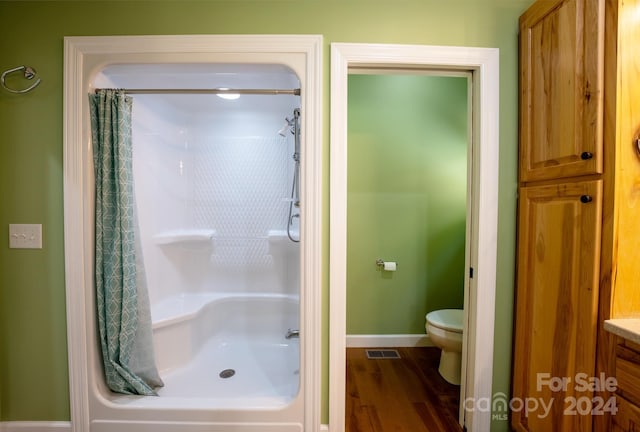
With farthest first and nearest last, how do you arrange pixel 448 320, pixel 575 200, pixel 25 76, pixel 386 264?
1. pixel 386 264
2. pixel 448 320
3. pixel 25 76
4. pixel 575 200

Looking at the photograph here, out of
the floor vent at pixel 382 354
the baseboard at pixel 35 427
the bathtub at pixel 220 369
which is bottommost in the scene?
the floor vent at pixel 382 354

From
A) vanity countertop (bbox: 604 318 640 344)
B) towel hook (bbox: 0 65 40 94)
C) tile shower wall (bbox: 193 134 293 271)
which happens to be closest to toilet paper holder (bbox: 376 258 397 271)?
tile shower wall (bbox: 193 134 293 271)

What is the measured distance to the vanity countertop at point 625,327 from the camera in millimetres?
809

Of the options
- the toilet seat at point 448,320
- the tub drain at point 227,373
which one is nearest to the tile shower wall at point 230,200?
the tub drain at point 227,373

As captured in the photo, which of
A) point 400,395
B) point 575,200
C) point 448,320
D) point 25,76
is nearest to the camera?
point 575,200

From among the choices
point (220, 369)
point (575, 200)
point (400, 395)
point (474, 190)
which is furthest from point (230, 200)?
point (575, 200)

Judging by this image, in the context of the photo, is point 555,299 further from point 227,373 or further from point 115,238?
point 115,238

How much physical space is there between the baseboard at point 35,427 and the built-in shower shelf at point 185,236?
112 cm

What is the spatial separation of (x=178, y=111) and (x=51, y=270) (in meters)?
1.46

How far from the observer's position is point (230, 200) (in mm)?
2217

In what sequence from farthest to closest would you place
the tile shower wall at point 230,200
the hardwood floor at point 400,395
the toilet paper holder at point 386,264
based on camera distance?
the toilet paper holder at point 386,264 → the tile shower wall at point 230,200 → the hardwood floor at point 400,395

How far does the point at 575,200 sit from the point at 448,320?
3.90ft

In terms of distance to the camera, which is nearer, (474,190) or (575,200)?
(575,200)

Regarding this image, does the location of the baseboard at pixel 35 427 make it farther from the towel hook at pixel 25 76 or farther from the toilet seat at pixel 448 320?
the toilet seat at pixel 448 320
